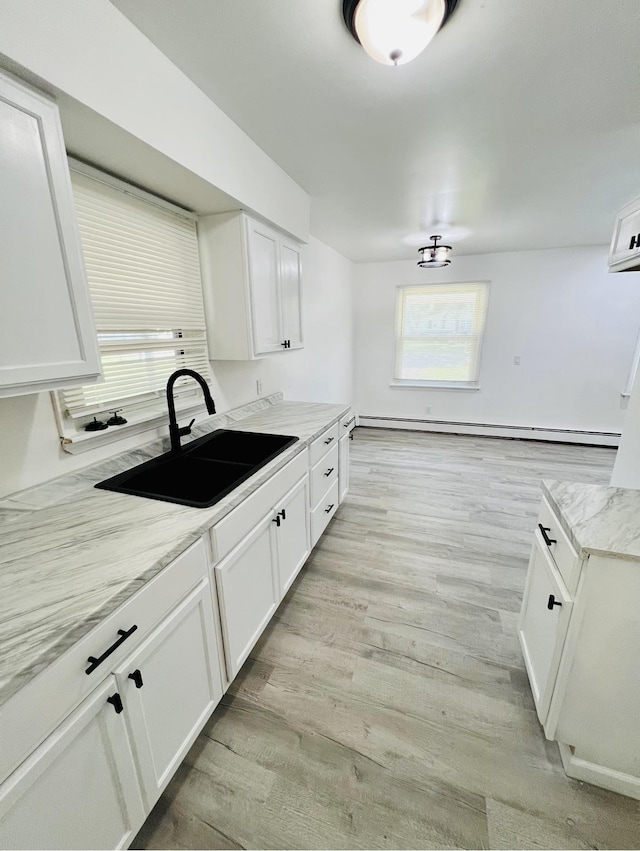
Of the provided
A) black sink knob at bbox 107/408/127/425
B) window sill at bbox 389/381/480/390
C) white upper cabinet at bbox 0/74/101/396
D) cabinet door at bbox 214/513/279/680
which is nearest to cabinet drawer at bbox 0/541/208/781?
cabinet door at bbox 214/513/279/680

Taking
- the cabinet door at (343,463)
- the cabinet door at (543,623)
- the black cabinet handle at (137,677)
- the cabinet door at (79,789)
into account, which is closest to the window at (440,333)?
the cabinet door at (343,463)

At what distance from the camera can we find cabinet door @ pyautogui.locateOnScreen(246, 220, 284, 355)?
76.7 inches

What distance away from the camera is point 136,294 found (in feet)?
5.24

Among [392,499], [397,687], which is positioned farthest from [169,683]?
[392,499]

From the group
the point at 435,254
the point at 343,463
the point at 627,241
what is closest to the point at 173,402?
the point at 343,463

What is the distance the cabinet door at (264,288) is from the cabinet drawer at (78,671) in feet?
4.69

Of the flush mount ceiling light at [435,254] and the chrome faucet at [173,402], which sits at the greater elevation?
the flush mount ceiling light at [435,254]

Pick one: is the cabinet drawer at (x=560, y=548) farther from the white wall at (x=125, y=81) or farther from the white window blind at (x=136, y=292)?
the white wall at (x=125, y=81)

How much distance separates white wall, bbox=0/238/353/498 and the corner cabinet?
0.26 meters

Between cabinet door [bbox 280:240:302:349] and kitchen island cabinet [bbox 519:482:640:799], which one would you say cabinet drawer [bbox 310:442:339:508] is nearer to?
cabinet door [bbox 280:240:302:349]

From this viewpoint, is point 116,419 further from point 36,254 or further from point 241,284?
point 241,284

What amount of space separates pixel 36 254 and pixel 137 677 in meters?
1.20

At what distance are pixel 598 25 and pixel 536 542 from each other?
188 centimetres

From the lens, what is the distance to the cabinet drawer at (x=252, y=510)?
124 cm
